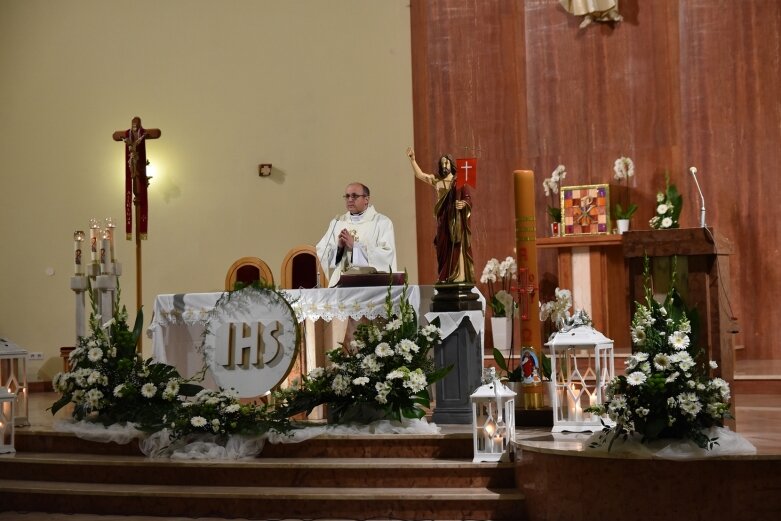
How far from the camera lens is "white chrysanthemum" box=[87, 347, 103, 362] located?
7.06 meters

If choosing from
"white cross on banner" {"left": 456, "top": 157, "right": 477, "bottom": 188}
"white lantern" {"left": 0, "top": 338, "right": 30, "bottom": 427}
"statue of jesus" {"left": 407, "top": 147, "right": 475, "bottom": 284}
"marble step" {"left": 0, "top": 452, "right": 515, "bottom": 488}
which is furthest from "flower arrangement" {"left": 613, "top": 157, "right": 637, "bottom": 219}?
"white lantern" {"left": 0, "top": 338, "right": 30, "bottom": 427}

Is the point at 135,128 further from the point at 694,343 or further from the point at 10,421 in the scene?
the point at 694,343

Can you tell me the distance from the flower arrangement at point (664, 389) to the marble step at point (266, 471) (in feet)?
3.09

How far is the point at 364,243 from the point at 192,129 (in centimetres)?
343

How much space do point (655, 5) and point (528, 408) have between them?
5.04 m

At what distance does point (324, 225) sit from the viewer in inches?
421

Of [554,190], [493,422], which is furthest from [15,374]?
[554,190]

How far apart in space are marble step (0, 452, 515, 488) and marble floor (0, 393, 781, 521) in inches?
13.2

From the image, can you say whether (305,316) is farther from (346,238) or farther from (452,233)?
(452,233)

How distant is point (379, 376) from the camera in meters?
6.51

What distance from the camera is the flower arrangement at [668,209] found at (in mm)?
9514

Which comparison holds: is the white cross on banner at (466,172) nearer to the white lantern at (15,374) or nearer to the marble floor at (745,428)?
the marble floor at (745,428)

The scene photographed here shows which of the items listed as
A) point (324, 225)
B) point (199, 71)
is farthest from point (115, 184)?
point (324, 225)

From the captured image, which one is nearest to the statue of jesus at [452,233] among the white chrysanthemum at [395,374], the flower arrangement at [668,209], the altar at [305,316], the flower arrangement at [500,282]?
the altar at [305,316]
